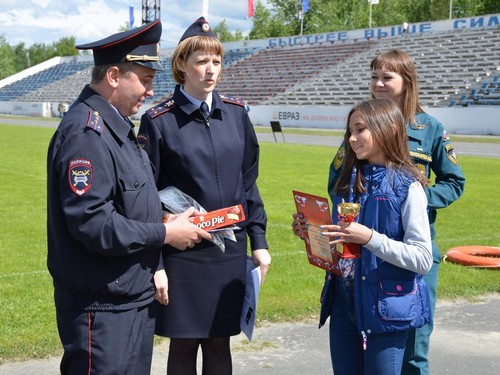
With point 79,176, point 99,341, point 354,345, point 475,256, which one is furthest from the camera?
point 475,256

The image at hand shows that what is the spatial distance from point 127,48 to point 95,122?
36cm

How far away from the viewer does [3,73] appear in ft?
348

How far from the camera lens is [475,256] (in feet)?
25.5

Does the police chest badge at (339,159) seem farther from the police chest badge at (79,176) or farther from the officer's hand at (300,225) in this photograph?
the police chest badge at (79,176)

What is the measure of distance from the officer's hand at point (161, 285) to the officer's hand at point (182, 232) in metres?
0.42

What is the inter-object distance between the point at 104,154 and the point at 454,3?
88345 mm

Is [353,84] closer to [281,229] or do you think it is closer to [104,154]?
[281,229]

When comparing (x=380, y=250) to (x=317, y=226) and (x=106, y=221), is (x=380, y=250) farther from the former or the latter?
(x=106, y=221)

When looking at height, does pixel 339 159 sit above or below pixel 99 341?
above

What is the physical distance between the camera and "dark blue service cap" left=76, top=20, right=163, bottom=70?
107 inches

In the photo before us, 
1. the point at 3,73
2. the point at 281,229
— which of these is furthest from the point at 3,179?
the point at 3,73

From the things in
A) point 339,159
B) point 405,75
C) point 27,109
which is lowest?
point 27,109

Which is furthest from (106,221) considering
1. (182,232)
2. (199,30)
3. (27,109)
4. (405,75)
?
(27,109)

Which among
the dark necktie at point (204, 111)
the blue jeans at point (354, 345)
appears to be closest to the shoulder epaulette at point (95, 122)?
the dark necktie at point (204, 111)
